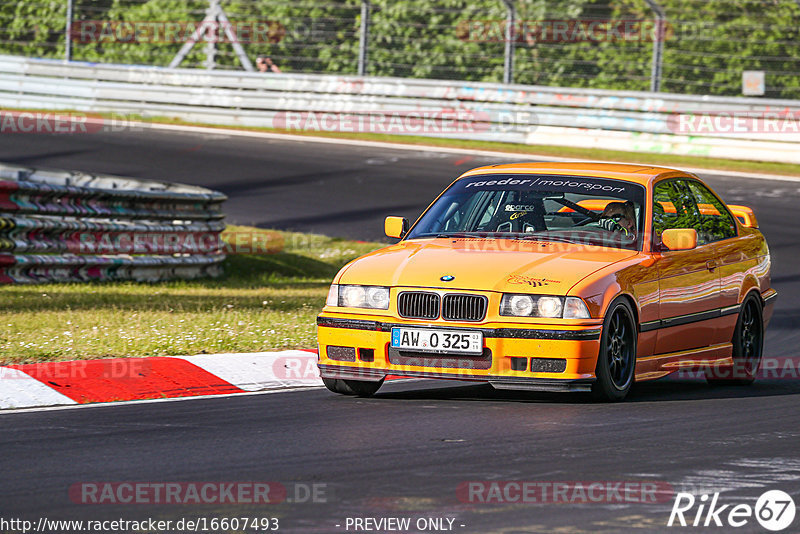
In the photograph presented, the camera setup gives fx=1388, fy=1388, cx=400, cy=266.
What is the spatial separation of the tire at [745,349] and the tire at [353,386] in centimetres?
236

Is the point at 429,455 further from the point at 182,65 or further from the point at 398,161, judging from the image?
the point at 182,65

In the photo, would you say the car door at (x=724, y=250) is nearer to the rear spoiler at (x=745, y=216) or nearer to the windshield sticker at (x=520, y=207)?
the rear spoiler at (x=745, y=216)

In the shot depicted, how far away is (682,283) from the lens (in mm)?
8625

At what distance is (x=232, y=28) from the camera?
28.0m

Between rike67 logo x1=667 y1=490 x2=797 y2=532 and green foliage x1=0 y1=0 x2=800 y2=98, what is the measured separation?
1911cm

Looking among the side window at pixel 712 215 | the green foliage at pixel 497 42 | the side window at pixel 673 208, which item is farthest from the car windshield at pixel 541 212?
the green foliage at pixel 497 42

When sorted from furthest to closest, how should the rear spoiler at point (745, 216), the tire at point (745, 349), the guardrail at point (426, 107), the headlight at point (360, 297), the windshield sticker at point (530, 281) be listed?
the guardrail at point (426, 107), the rear spoiler at point (745, 216), the tire at point (745, 349), the headlight at point (360, 297), the windshield sticker at point (530, 281)

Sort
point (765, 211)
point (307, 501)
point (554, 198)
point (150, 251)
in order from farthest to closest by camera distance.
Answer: point (765, 211), point (150, 251), point (554, 198), point (307, 501)

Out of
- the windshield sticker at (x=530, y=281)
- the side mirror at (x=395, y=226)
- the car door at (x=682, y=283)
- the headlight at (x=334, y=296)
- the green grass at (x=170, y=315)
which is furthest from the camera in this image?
the green grass at (x=170, y=315)

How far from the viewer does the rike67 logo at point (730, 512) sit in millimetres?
5082

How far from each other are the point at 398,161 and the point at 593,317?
15.7m

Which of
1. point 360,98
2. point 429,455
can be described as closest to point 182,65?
point 360,98

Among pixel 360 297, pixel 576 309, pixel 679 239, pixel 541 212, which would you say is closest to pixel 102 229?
pixel 541 212

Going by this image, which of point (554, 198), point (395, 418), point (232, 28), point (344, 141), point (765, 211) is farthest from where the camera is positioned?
point (232, 28)
